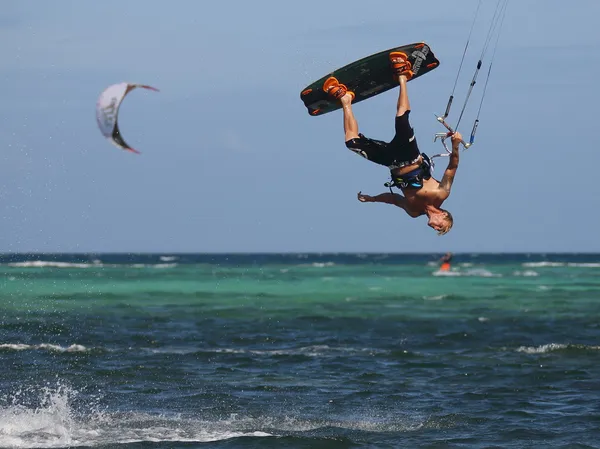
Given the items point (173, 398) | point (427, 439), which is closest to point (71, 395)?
point (173, 398)

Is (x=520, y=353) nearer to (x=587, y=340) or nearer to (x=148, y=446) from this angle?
(x=587, y=340)

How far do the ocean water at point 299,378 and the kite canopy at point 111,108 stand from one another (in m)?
5.28

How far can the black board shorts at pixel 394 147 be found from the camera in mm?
12891

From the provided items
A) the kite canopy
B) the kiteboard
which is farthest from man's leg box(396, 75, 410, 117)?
the kite canopy

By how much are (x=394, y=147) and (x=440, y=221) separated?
1177 mm

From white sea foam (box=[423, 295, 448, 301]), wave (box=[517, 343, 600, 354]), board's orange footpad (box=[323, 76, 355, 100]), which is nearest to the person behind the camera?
board's orange footpad (box=[323, 76, 355, 100])

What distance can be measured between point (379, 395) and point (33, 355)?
31.4ft

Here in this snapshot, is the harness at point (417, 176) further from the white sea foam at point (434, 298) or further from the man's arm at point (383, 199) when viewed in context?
the white sea foam at point (434, 298)

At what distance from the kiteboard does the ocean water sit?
5.17 m

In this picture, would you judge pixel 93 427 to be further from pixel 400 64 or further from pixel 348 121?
pixel 400 64

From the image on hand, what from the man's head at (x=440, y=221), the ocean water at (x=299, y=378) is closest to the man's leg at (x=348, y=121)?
the man's head at (x=440, y=221)

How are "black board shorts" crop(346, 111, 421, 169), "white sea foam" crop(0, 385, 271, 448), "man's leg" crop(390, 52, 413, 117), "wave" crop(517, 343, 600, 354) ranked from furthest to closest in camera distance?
1. "wave" crop(517, 343, 600, 354)
2. "white sea foam" crop(0, 385, 271, 448)
3. "man's leg" crop(390, 52, 413, 117)
4. "black board shorts" crop(346, 111, 421, 169)

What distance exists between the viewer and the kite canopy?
11.2m

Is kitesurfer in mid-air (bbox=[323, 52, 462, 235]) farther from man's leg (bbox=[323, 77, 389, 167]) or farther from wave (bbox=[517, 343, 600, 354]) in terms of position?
wave (bbox=[517, 343, 600, 354])
